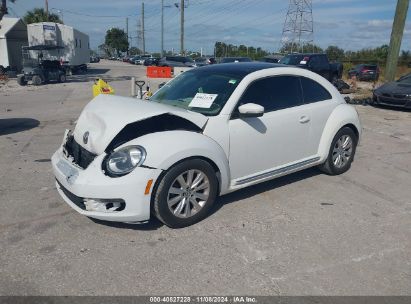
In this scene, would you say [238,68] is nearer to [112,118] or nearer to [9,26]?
[112,118]

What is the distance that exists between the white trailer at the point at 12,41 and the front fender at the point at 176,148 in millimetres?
29639

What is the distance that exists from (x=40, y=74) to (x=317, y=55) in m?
15.3

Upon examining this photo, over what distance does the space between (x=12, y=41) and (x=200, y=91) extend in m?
30.3

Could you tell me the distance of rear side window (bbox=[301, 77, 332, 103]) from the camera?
190 inches

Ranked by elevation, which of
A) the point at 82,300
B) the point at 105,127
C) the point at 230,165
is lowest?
the point at 82,300

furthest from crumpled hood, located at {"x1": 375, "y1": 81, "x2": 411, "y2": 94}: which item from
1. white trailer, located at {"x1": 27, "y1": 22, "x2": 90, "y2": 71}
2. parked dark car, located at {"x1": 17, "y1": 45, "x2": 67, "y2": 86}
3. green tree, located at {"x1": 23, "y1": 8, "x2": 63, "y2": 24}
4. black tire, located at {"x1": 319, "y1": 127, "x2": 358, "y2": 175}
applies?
green tree, located at {"x1": 23, "y1": 8, "x2": 63, "y2": 24}

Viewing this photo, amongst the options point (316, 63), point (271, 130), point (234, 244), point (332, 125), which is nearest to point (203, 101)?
point (271, 130)

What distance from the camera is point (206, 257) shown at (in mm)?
3258

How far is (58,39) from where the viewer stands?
1144 inches

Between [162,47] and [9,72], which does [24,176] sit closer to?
[9,72]

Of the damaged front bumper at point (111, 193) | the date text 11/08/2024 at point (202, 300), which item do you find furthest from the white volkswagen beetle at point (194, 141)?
the date text 11/08/2024 at point (202, 300)

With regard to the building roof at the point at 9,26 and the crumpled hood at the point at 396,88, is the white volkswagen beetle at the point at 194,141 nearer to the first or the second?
the crumpled hood at the point at 396,88

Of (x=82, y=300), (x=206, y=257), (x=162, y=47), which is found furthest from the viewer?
(x=162, y=47)

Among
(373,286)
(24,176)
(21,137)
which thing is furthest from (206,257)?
(21,137)
